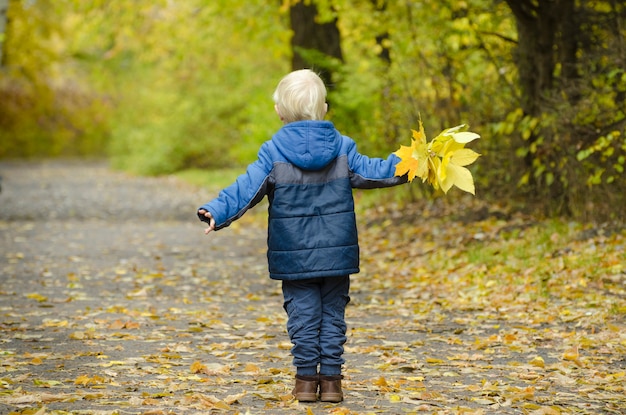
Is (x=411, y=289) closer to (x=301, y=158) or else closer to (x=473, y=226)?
(x=473, y=226)

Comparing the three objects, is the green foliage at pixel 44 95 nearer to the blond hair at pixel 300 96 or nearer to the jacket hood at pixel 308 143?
the blond hair at pixel 300 96

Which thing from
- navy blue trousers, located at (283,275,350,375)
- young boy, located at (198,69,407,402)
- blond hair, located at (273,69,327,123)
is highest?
blond hair, located at (273,69,327,123)

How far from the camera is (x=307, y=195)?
475 cm

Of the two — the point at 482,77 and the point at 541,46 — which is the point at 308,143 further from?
the point at 482,77

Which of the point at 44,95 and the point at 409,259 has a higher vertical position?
the point at 44,95

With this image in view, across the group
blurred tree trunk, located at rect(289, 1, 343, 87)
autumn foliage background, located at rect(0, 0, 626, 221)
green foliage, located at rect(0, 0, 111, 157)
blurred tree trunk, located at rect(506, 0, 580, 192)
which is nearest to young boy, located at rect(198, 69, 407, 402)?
autumn foliage background, located at rect(0, 0, 626, 221)

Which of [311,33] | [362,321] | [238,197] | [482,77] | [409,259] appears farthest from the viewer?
[311,33]

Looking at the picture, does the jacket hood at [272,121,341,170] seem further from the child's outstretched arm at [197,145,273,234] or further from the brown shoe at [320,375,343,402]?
the brown shoe at [320,375,343,402]

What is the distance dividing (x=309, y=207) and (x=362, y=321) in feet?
9.45

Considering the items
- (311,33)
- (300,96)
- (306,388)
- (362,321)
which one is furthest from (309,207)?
(311,33)

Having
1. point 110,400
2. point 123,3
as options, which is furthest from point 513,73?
point 123,3

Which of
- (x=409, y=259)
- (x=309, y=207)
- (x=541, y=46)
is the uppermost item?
(x=541, y=46)

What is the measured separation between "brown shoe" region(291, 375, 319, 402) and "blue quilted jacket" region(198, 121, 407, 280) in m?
0.52

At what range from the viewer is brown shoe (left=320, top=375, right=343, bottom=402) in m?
4.77
